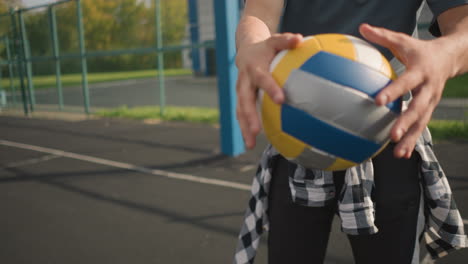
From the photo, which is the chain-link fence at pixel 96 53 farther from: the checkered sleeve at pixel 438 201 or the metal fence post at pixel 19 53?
the checkered sleeve at pixel 438 201

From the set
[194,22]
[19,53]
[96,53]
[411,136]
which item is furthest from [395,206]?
[194,22]

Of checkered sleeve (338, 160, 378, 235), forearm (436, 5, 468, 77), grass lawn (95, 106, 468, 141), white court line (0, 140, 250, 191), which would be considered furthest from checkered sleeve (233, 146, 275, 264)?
grass lawn (95, 106, 468, 141)

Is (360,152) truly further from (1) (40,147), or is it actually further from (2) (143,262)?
(1) (40,147)

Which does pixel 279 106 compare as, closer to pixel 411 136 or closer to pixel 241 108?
pixel 241 108

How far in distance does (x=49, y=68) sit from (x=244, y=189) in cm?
1343

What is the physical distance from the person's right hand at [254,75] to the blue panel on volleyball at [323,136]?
0.08 m

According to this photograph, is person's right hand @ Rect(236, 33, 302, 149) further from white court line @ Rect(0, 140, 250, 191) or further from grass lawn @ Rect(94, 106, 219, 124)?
grass lawn @ Rect(94, 106, 219, 124)

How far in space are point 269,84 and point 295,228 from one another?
0.61 meters

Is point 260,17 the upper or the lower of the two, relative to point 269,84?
upper

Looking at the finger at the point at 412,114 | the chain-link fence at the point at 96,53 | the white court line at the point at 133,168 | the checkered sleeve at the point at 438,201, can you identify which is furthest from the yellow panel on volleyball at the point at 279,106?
the chain-link fence at the point at 96,53

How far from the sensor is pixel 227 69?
5164 millimetres

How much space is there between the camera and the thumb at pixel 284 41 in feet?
2.72

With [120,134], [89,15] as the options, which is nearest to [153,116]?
[120,134]

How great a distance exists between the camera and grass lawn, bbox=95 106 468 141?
5.32 m
